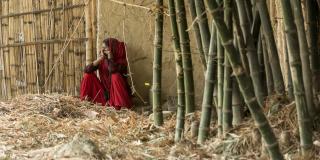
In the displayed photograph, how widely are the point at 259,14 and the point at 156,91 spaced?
1.08 m

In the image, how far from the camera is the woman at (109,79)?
6766mm

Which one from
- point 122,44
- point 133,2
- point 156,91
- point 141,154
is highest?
point 133,2

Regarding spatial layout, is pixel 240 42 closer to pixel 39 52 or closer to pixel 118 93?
pixel 118 93

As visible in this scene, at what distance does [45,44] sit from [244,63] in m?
4.63

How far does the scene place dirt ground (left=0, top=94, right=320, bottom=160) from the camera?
11.5ft

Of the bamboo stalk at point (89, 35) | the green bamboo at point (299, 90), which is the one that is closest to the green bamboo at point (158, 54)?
the green bamboo at point (299, 90)

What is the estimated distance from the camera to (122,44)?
688 centimetres

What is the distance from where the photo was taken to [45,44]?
25.2ft

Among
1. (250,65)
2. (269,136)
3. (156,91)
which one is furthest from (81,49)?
(269,136)

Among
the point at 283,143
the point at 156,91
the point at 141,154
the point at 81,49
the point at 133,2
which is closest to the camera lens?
the point at 283,143

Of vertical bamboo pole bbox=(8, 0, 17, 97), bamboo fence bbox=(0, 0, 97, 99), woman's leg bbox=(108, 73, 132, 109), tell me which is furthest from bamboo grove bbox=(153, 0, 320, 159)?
vertical bamboo pole bbox=(8, 0, 17, 97)

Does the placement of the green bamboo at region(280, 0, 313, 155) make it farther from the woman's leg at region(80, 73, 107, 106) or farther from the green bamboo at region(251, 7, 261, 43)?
the woman's leg at region(80, 73, 107, 106)

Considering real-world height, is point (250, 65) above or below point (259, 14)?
below

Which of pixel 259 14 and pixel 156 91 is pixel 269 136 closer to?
pixel 259 14
